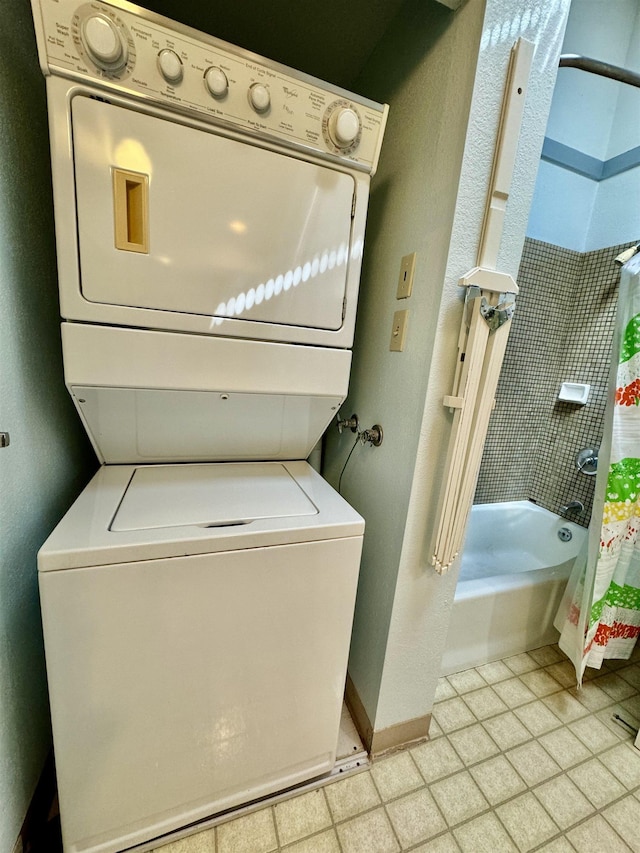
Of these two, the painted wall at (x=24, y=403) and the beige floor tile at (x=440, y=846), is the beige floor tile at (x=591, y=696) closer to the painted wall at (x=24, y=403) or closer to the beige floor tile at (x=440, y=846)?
the beige floor tile at (x=440, y=846)

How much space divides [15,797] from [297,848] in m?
0.80

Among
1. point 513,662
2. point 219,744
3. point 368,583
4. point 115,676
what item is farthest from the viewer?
point 513,662

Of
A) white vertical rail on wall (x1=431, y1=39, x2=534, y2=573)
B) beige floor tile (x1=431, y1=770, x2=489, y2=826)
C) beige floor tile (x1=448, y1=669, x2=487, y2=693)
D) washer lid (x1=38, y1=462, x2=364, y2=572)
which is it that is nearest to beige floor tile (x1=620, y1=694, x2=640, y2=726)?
beige floor tile (x1=448, y1=669, x2=487, y2=693)

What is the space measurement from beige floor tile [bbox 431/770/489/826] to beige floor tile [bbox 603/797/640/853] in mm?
427

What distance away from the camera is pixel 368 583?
136cm

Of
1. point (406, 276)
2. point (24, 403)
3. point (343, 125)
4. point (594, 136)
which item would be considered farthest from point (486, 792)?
point (594, 136)

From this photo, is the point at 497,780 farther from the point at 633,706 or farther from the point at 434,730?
the point at 633,706

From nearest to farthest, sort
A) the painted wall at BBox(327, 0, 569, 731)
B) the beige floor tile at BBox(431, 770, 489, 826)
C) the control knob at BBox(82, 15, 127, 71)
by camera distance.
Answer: the control knob at BBox(82, 15, 127, 71) < the painted wall at BBox(327, 0, 569, 731) < the beige floor tile at BBox(431, 770, 489, 826)

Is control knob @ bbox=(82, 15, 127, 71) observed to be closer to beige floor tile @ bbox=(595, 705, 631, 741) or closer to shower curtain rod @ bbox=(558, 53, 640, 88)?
shower curtain rod @ bbox=(558, 53, 640, 88)

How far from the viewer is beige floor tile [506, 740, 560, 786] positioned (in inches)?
51.1

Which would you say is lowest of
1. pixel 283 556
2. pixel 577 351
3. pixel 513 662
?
pixel 513 662

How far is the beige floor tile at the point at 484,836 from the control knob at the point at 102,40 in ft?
7.53

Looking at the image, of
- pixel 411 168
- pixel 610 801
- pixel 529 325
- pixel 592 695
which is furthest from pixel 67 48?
pixel 592 695

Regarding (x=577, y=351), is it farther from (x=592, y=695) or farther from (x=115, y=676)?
(x=115, y=676)
